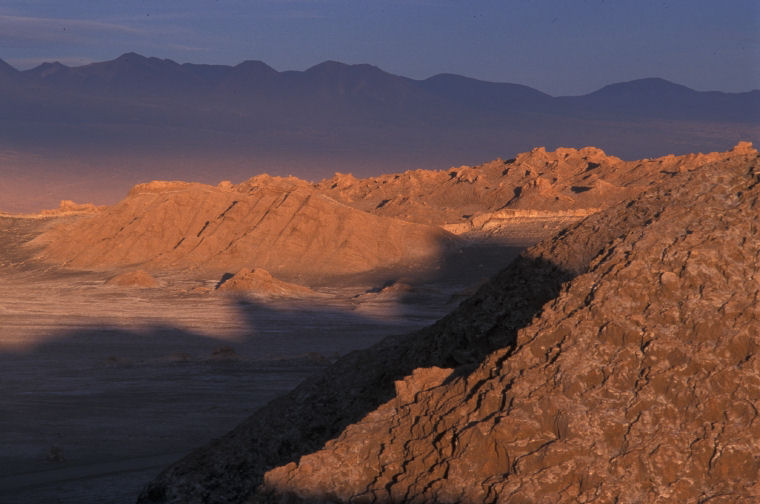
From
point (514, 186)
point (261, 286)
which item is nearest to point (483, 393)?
point (261, 286)

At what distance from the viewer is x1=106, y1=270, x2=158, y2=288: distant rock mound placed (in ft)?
101

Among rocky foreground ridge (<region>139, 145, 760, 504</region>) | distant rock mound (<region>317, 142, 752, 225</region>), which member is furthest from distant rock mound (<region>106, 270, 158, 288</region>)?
rocky foreground ridge (<region>139, 145, 760, 504</region>)

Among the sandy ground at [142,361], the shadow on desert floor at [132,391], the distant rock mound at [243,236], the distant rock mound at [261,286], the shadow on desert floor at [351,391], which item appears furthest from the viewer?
the distant rock mound at [243,236]

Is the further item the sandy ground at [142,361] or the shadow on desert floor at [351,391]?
the sandy ground at [142,361]

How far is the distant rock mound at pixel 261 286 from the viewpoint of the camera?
93.6 feet

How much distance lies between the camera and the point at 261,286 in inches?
1130

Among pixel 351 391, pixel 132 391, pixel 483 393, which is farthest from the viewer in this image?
pixel 132 391

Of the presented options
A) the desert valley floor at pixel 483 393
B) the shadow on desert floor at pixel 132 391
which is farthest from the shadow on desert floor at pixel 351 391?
the shadow on desert floor at pixel 132 391

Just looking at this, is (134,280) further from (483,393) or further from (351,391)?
(483,393)

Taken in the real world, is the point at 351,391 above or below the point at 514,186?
above

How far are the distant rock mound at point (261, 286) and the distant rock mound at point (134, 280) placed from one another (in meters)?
2.76

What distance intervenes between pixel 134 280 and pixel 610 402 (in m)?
28.4

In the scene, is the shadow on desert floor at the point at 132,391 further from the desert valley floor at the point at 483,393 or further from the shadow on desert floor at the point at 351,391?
the shadow on desert floor at the point at 351,391

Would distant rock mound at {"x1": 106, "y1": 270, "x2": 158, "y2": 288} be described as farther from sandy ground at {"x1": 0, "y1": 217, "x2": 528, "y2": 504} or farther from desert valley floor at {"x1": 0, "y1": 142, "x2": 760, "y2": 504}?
desert valley floor at {"x1": 0, "y1": 142, "x2": 760, "y2": 504}
